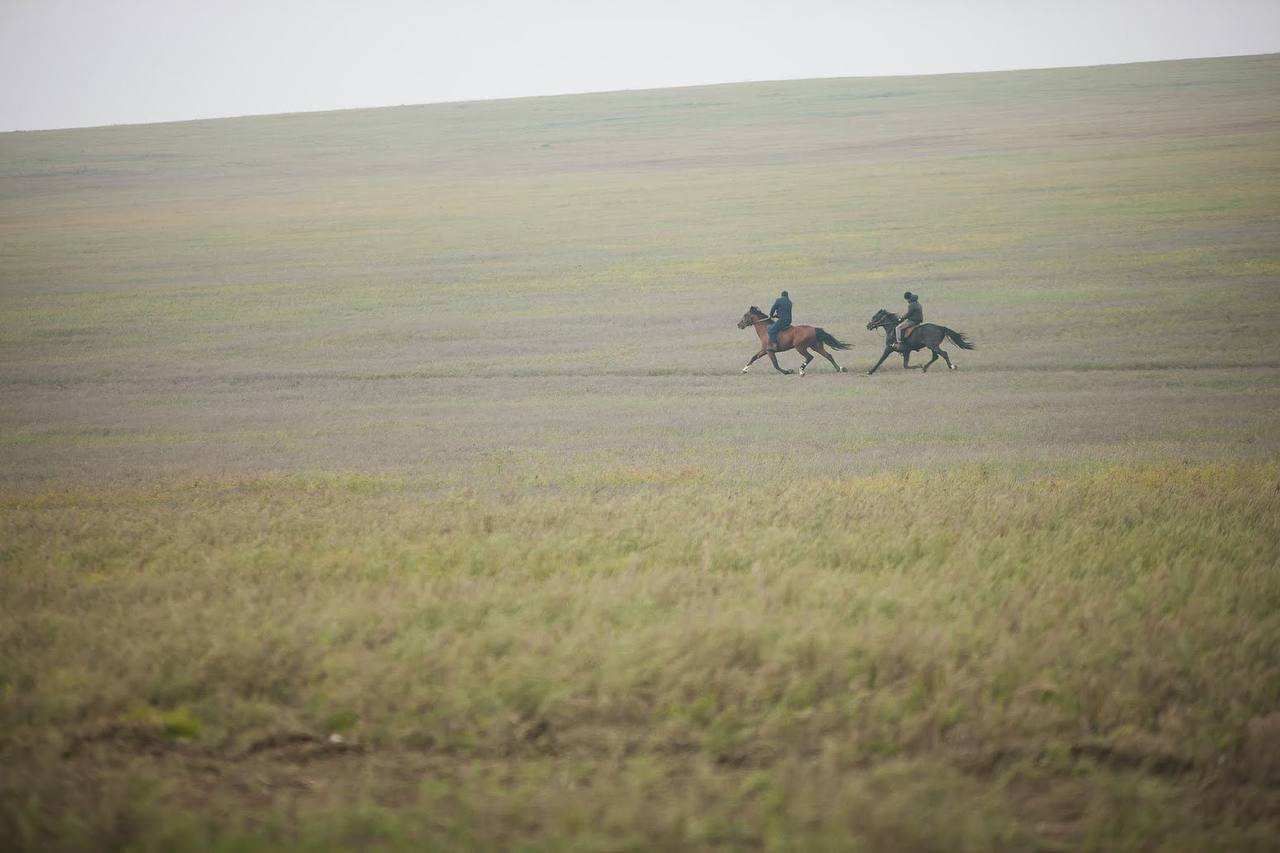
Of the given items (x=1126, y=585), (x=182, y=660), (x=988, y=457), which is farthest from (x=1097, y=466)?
(x=182, y=660)

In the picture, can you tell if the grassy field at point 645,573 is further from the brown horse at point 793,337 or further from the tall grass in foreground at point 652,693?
the brown horse at point 793,337

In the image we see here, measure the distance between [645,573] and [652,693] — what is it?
65.0 inches

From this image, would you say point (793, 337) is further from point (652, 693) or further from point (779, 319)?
point (652, 693)

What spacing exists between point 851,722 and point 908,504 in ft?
14.7

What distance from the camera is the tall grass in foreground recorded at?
3602 millimetres

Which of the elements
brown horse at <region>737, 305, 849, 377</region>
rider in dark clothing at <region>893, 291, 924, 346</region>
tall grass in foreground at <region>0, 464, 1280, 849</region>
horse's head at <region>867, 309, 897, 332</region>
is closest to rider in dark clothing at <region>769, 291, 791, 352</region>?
brown horse at <region>737, 305, 849, 377</region>

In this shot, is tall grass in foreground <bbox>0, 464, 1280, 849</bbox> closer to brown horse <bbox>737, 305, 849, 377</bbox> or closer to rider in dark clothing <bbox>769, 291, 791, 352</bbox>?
rider in dark clothing <bbox>769, 291, 791, 352</bbox>

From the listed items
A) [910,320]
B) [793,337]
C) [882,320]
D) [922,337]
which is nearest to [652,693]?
[882,320]

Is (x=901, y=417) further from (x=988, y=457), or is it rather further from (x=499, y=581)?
(x=499, y=581)

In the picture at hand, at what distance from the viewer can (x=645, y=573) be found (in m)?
6.05

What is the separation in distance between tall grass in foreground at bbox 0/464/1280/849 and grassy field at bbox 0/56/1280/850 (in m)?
0.02

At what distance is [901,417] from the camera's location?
17.8 metres

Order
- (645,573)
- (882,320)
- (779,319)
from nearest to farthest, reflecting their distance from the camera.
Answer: (645,573) < (882,320) < (779,319)

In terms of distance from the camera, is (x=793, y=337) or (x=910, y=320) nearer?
(x=910, y=320)
